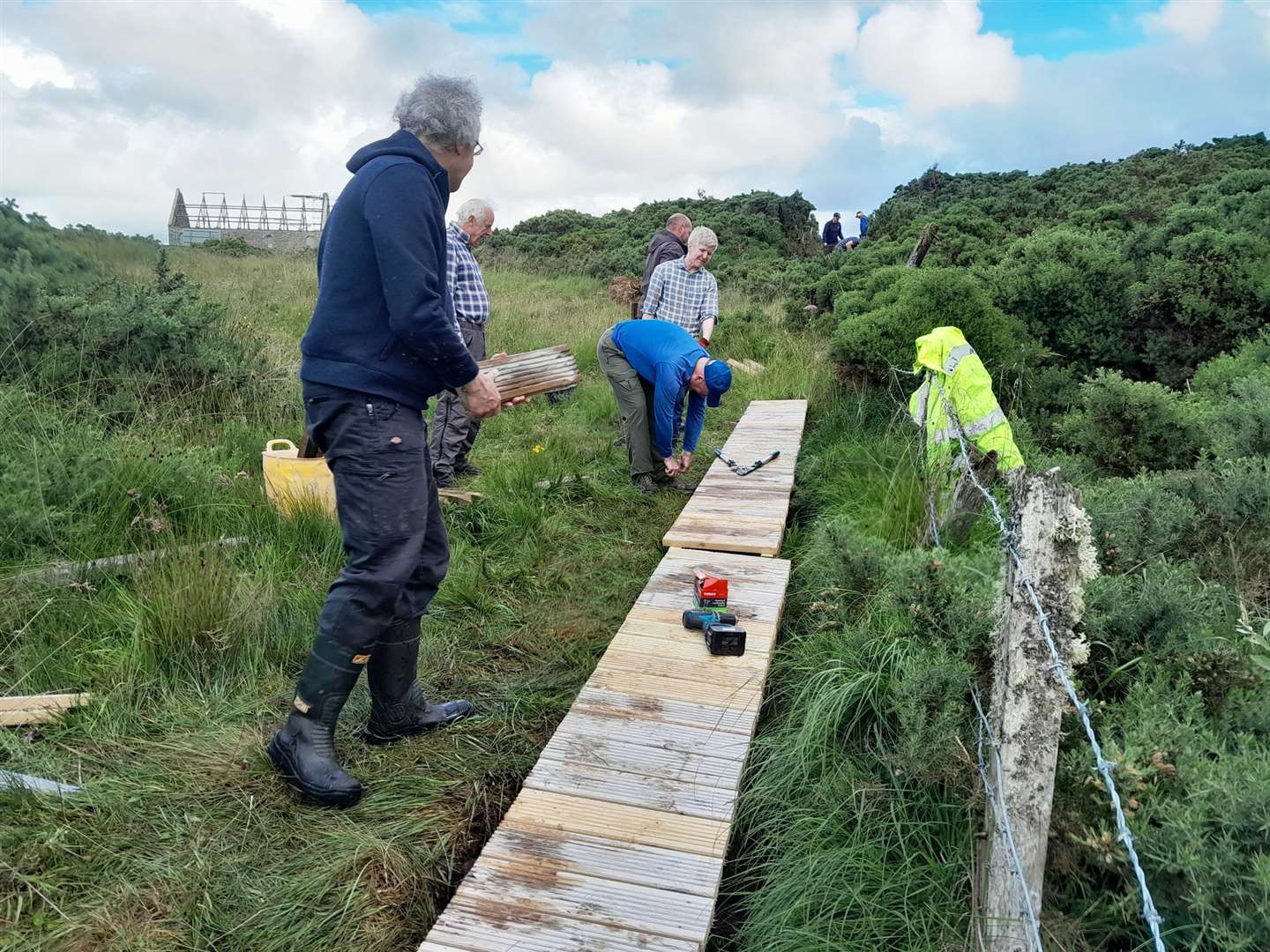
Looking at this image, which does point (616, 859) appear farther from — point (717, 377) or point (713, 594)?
point (717, 377)

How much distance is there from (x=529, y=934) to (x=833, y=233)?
2602cm

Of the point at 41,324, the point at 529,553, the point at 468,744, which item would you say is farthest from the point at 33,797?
the point at 41,324

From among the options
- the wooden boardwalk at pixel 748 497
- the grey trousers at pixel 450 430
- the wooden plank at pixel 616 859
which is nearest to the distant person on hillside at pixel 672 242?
the wooden boardwalk at pixel 748 497

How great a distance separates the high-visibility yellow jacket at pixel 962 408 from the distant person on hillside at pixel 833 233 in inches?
864

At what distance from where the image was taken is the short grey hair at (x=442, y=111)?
2.78 m

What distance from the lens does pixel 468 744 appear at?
3.27 metres

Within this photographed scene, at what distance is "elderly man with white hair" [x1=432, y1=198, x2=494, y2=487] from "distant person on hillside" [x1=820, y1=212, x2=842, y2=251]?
21.1 metres

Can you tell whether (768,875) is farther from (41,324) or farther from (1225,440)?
(41,324)

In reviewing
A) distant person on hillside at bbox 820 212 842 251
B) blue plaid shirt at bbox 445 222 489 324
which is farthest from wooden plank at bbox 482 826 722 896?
distant person on hillside at bbox 820 212 842 251

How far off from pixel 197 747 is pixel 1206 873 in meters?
3.02

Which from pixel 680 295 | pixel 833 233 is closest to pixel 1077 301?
pixel 680 295

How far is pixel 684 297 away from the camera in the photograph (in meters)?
7.57

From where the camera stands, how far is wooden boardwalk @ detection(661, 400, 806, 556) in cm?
510

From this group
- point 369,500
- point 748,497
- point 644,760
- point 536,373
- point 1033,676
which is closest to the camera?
point 1033,676
